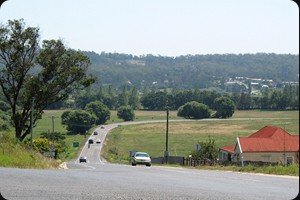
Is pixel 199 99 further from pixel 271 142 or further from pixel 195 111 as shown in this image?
pixel 271 142

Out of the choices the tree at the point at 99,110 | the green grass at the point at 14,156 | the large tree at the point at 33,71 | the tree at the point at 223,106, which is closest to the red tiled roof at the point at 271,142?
the large tree at the point at 33,71

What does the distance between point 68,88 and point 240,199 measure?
2540 cm

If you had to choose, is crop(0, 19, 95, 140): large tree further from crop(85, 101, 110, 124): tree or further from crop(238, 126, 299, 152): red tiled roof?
crop(85, 101, 110, 124): tree

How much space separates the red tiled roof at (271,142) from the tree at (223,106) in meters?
20.4

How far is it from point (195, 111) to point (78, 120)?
21.4 metres

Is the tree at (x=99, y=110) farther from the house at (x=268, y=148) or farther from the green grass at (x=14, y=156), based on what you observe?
the green grass at (x=14, y=156)

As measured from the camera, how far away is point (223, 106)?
71.2 m

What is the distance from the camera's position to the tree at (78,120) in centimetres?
7994

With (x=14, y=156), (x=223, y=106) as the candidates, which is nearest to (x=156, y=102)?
(x=223, y=106)

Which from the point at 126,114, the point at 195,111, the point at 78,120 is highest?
the point at 195,111

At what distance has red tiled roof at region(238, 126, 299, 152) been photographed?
4144 centimetres

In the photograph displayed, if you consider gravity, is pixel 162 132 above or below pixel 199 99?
below

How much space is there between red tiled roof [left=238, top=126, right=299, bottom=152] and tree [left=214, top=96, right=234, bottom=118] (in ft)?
66.9

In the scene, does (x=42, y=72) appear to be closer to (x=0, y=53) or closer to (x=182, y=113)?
(x=0, y=53)
